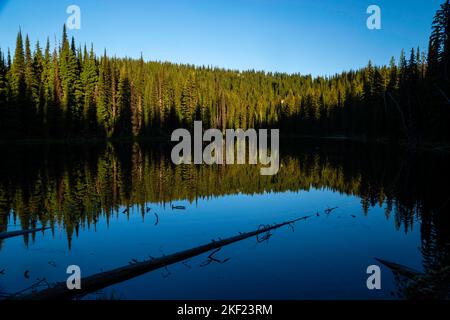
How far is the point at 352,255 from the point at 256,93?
157 m

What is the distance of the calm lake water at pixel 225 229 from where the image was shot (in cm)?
923

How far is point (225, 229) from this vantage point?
14.6 meters

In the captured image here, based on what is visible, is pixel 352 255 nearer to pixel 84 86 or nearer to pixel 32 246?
pixel 32 246

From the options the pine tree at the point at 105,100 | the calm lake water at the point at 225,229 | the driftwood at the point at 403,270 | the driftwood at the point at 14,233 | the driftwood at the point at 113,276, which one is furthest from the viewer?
the pine tree at the point at 105,100

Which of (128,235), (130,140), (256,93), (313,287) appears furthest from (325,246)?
(256,93)

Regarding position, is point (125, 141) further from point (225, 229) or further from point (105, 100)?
point (225, 229)

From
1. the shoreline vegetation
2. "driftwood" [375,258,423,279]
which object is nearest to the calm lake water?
"driftwood" [375,258,423,279]

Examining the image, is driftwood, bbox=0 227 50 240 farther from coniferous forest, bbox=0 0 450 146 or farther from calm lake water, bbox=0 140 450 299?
coniferous forest, bbox=0 0 450 146

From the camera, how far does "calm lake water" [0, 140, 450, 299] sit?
9.23m

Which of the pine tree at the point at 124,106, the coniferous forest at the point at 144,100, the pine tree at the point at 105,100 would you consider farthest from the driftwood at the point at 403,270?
the pine tree at the point at 124,106

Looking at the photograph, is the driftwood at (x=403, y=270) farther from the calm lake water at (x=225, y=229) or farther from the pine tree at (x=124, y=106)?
the pine tree at (x=124, y=106)

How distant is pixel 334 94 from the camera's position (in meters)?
122

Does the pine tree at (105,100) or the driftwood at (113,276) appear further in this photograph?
the pine tree at (105,100)

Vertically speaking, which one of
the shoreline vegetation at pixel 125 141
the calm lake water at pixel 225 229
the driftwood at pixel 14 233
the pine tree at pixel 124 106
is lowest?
the calm lake water at pixel 225 229
